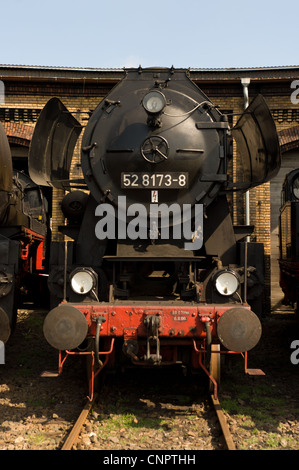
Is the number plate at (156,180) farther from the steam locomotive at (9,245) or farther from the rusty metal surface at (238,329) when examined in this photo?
the steam locomotive at (9,245)

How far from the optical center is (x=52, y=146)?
5.01 metres

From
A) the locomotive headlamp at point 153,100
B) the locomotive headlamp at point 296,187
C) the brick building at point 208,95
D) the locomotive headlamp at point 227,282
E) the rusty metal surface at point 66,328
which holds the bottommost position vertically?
the rusty metal surface at point 66,328

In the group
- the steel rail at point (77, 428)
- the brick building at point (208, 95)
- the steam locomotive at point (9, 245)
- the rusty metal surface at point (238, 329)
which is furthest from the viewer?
Result: the brick building at point (208, 95)

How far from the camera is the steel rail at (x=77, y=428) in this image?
3.21 metres

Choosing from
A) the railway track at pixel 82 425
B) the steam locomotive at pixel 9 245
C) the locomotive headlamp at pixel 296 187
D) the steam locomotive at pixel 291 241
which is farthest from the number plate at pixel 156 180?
the locomotive headlamp at pixel 296 187

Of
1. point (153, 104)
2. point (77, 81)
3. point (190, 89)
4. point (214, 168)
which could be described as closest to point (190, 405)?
point (214, 168)

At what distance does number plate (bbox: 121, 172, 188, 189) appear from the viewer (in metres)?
4.29

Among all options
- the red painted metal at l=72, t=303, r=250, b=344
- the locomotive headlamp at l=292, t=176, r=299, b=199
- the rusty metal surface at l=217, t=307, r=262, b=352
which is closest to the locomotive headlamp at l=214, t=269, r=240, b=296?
the red painted metal at l=72, t=303, r=250, b=344

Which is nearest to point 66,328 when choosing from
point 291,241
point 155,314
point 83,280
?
point 83,280

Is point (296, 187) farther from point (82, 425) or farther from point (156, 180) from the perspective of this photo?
point (82, 425)

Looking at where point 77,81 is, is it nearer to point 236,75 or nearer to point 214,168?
point 236,75

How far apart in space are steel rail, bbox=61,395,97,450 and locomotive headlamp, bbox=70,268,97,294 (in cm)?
103

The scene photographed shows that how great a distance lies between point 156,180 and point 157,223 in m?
0.42

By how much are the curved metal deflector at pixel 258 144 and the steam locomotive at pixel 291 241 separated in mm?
945
